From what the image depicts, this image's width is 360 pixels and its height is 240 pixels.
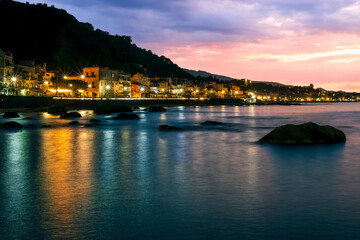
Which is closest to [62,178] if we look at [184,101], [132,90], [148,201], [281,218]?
[148,201]

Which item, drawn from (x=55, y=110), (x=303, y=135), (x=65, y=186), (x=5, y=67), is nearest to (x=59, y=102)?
(x=5, y=67)

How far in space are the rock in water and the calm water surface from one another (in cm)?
116

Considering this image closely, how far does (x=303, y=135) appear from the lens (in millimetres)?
26109

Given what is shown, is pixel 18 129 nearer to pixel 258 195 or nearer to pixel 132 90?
pixel 258 195

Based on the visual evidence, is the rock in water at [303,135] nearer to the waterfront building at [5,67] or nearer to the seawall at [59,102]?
the seawall at [59,102]

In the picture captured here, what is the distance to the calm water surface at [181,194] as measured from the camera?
9.23m

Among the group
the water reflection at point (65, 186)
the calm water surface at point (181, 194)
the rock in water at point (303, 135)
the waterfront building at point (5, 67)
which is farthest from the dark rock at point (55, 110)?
the rock in water at point (303, 135)

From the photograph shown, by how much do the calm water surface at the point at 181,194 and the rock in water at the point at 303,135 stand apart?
1165 millimetres

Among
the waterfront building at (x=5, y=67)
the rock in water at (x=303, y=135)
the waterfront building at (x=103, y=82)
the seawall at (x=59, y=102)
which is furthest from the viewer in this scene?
the waterfront building at (x=103, y=82)

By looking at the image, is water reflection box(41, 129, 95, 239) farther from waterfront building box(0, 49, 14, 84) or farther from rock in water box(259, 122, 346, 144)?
waterfront building box(0, 49, 14, 84)

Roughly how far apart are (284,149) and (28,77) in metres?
107

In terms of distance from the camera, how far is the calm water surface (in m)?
9.23

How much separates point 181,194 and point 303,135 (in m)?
15.8

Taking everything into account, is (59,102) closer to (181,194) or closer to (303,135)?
(303,135)
